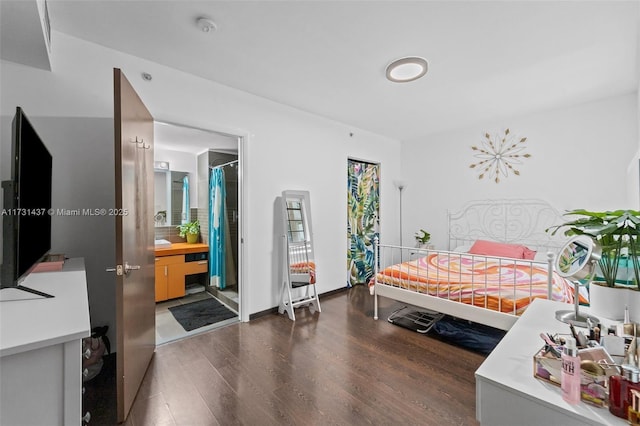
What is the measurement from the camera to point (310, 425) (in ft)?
5.36

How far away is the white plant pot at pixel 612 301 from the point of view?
1.11 metres

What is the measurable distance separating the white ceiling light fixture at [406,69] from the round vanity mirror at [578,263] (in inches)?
73.4

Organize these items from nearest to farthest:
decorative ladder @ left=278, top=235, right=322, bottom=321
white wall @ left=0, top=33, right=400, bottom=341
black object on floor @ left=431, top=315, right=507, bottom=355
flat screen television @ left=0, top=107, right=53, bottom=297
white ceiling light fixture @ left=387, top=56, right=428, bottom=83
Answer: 1. flat screen television @ left=0, top=107, right=53, bottom=297
2. white wall @ left=0, top=33, right=400, bottom=341
3. white ceiling light fixture @ left=387, top=56, right=428, bottom=83
4. black object on floor @ left=431, top=315, right=507, bottom=355
5. decorative ladder @ left=278, top=235, right=322, bottom=321

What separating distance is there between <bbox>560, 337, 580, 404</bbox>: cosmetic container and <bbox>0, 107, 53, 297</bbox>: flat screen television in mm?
1905

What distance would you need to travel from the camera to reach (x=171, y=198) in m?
4.65

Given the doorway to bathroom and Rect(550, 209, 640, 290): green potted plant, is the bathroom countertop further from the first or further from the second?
Rect(550, 209, 640, 290): green potted plant

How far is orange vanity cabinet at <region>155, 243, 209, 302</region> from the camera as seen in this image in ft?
12.5

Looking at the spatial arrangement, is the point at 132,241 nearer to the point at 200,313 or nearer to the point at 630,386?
the point at 200,313

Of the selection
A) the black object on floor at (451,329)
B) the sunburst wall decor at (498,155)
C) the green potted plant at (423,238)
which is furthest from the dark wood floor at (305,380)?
the sunburst wall decor at (498,155)

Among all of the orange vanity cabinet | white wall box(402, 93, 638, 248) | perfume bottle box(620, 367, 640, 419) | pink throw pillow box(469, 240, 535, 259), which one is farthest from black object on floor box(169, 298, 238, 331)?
white wall box(402, 93, 638, 248)

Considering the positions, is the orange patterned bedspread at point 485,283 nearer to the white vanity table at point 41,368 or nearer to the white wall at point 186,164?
the white vanity table at point 41,368

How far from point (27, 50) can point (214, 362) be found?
2.54 meters

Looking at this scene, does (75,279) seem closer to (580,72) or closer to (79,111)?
(79,111)

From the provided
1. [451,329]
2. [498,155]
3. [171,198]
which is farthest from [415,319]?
[171,198]
